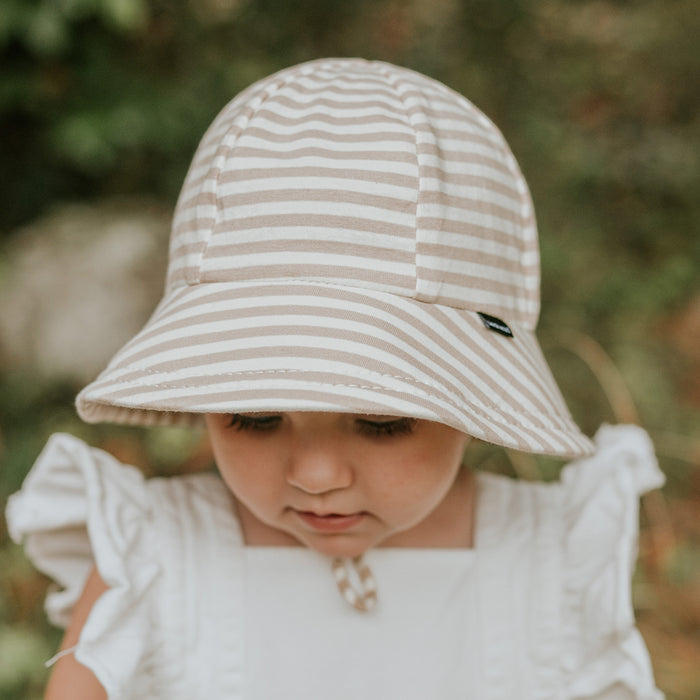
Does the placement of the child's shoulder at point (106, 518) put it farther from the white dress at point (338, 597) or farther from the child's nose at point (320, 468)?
the child's nose at point (320, 468)

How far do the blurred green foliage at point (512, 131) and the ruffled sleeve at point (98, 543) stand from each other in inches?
29.9

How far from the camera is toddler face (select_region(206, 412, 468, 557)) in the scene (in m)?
0.87

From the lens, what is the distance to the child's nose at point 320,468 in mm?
853

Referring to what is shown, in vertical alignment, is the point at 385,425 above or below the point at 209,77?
below

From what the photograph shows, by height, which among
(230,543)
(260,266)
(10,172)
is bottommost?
(230,543)

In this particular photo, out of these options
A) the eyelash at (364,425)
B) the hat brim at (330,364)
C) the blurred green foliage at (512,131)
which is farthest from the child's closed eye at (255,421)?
the blurred green foliage at (512,131)

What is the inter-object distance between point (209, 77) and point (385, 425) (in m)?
2.01

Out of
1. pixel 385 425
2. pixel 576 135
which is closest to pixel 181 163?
pixel 576 135

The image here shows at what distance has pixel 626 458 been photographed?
3.68 feet

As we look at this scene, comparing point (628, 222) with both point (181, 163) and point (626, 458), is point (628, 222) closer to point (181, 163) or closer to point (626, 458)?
point (181, 163)

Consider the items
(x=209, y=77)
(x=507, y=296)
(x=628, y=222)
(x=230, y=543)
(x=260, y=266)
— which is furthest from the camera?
(x=628, y=222)

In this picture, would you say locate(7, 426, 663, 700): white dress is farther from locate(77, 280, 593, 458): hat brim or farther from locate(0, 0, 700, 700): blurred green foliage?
locate(0, 0, 700, 700): blurred green foliage

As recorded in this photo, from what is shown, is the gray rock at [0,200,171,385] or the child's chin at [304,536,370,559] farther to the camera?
the gray rock at [0,200,171,385]

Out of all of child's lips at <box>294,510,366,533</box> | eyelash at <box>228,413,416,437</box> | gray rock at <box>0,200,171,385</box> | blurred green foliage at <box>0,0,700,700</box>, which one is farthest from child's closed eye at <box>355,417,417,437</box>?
gray rock at <box>0,200,171,385</box>
